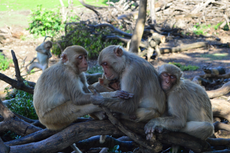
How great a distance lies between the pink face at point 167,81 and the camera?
139 inches

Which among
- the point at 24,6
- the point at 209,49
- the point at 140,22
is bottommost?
the point at 209,49

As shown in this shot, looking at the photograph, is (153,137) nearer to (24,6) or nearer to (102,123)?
(102,123)

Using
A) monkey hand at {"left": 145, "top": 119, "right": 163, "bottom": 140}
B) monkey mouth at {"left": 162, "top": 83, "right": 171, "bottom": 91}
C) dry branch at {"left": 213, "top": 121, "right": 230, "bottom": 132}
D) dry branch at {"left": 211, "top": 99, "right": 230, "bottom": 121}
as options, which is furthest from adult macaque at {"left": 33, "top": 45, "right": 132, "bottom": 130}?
dry branch at {"left": 211, "top": 99, "right": 230, "bottom": 121}

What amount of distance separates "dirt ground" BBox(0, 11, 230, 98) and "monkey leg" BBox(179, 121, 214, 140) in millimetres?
5647

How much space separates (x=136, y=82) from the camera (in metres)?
3.43

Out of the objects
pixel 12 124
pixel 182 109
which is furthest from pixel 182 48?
pixel 12 124

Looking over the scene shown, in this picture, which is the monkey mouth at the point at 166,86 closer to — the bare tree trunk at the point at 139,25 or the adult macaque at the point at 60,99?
the adult macaque at the point at 60,99

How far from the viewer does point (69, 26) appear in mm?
13672

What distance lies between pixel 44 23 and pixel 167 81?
13.7 metres

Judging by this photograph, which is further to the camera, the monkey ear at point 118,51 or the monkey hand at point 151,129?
the monkey ear at point 118,51

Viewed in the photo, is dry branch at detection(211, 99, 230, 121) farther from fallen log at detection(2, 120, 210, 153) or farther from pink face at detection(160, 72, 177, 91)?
pink face at detection(160, 72, 177, 91)

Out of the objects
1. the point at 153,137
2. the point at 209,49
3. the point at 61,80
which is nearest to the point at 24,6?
the point at 209,49

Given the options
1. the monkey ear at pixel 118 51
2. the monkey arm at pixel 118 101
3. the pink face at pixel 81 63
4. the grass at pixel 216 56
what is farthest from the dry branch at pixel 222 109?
the grass at pixel 216 56

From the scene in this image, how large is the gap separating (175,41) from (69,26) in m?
6.56
